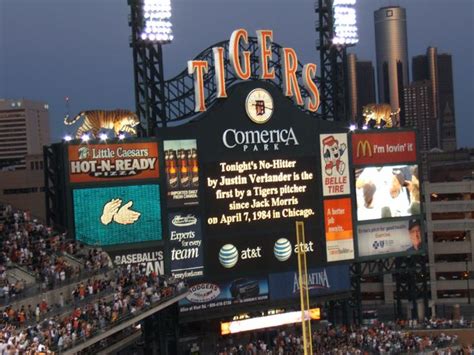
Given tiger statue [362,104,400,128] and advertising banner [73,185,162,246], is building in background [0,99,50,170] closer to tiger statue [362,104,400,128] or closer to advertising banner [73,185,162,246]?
tiger statue [362,104,400,128]

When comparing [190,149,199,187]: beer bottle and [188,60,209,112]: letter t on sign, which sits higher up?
[188,60,209,112]: letter t on sign

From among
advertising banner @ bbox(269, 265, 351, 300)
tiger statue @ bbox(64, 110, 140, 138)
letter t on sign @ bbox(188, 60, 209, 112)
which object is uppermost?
letter t on sign @ bbox(188, 60, 209, 112)

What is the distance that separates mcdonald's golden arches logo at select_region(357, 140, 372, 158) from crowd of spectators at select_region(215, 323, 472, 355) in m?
6.83

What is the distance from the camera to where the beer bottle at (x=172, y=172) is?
3120 cm

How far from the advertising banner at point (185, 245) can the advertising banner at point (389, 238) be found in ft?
23.9

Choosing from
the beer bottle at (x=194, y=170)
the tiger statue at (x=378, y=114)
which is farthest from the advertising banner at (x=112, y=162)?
the tiger statue at (x=378, y=114)

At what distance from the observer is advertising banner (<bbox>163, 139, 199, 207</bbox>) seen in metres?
31.2

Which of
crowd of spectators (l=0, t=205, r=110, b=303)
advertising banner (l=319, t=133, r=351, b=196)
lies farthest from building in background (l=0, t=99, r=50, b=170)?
crowd of spectators (l=0, t=205, r=110, b=303)

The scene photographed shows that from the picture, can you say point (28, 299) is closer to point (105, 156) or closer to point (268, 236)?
point (105, 156)

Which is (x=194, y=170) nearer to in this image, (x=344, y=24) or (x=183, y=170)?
(x=183, y=170)

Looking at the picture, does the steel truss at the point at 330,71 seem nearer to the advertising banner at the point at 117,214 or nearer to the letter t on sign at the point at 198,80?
the letter t on sign at the point at 198,80

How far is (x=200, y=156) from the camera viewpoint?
105 feet

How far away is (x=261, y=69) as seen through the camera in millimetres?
34094

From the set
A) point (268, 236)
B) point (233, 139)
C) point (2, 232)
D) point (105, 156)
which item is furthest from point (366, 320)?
point (2, 232)
